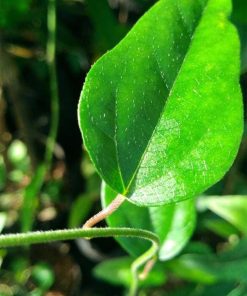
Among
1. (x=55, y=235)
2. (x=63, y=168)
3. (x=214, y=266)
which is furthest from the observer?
(x=63, y=168)

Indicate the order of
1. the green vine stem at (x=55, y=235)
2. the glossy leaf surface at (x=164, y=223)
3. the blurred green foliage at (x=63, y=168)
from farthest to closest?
1. the blurred green foliage at (x=63, y=168)
2. the glossy leaf surface at (x=164, y=223)
3. the green vine stem at (x=55, y=235)

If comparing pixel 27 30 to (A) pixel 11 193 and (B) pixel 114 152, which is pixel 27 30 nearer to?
(A) pixel 11 193

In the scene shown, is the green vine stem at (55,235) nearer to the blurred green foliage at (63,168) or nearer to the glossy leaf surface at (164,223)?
the glossy leaf surface at (164,223)

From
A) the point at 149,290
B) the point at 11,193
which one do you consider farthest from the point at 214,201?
the point at 11,193

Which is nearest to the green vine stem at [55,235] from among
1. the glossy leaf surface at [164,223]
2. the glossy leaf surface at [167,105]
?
the glossy leaf surface at [167,105]

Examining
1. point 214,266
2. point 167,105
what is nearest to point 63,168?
point 214,266

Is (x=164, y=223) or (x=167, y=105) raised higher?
(x=167, y=105)

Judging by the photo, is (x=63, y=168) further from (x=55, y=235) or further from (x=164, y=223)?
(x=55, y=235)

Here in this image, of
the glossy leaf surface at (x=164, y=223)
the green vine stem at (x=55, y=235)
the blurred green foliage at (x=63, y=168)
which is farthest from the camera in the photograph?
the blurred green foliage at (x=63, y=168)

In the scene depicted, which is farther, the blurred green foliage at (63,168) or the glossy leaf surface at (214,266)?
the blurred green foliage at (63,168)
